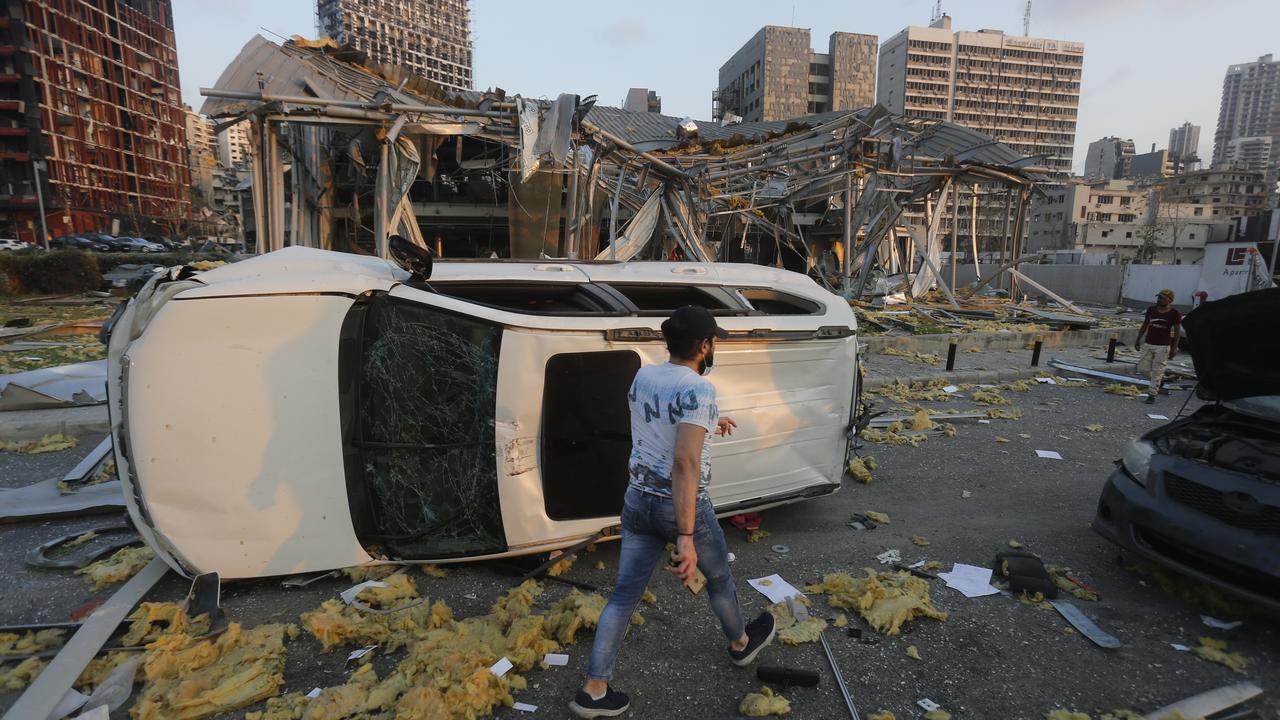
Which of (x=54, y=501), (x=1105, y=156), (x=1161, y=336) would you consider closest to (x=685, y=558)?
(x=54, y=501)

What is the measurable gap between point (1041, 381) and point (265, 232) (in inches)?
489

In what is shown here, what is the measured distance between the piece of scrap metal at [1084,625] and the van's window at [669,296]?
8.34ft

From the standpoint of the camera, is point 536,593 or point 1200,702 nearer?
point 1200,702

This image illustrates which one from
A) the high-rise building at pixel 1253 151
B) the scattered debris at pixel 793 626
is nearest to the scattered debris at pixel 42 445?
the scattered debris at pixel 793 626

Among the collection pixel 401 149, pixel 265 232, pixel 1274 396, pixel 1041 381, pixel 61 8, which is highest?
pixel 61 8

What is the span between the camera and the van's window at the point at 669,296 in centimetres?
442

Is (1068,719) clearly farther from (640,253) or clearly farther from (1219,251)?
(1219,251)

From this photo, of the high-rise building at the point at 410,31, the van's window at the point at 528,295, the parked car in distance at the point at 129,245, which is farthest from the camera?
the high-rise building at the point at 410,31

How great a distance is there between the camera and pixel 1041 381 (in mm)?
10031

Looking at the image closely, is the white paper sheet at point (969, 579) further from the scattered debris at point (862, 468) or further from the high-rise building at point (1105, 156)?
the high-rise building at point (1105, 156)

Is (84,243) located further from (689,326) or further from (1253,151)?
(1253,151)

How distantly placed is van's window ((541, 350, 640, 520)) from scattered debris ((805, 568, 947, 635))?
1.34 meters

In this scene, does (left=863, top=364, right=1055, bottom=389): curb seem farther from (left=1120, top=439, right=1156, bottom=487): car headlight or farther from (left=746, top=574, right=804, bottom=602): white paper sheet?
(left=746, top=574, right=804, bottom=602): white paper sheet

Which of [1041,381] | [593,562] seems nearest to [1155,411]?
[1041,381]
